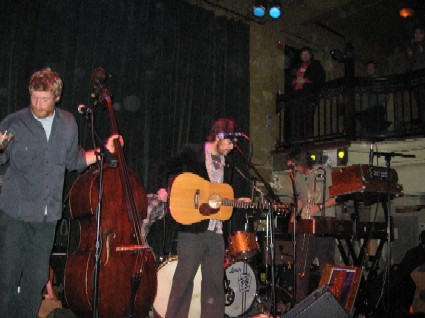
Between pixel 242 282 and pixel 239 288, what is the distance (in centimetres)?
10

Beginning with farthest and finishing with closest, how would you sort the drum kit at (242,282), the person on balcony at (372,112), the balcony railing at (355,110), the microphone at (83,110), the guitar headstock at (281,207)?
the person on balcony at (372,112) < the balcony railing at (355,110) < the drum kit at (242,282) < the guitar headstock at (281,207) < the microphone at (83,110)

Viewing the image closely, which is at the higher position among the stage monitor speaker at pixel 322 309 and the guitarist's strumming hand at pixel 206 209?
the guitarist's strumming hand at pixel 206 209

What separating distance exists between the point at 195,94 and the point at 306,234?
3.83 meters

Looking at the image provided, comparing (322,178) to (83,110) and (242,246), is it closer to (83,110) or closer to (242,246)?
(242,246)

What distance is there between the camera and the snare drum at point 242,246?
5.20 metres

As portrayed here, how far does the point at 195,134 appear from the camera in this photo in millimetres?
8078

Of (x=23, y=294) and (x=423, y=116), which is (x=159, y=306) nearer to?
(x=23, y=294)

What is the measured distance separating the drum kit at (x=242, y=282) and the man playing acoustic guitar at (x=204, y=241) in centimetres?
125

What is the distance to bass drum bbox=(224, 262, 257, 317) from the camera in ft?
18.8

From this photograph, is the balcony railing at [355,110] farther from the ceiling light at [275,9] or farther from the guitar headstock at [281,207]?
the guitar headstock at [281,207]

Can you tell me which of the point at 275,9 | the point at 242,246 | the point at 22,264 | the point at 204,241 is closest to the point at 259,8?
the point at 275,9

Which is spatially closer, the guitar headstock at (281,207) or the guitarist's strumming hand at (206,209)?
the guitar headstock at (281,207)

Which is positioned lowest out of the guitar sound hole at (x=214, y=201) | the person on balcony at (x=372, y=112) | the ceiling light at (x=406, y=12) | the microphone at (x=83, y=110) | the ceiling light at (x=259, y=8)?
the guitar sound hole at (x=214, y=201)

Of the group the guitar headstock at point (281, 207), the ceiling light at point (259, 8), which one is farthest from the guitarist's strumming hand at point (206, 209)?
the ceiling light at point (259, 8)
